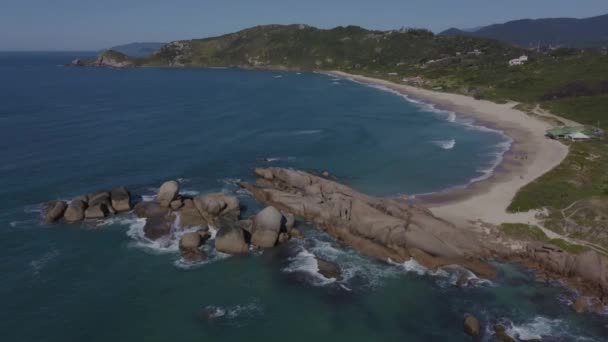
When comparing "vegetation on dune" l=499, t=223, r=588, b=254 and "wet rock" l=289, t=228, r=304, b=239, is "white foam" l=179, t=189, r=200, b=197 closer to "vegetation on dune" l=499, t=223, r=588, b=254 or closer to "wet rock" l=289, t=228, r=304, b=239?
"wet rock" l=289, t=228, r=304, b=239

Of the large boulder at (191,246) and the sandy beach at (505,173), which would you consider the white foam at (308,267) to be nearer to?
the large boulder at (191,246)

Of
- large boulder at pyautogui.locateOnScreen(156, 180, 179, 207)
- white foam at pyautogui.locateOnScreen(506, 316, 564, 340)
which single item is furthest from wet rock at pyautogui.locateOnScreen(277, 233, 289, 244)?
white foam at pyautogui.locateOnScreen(506, 316, 564, 340)

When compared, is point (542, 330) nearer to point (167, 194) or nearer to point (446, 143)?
point (167, 194)

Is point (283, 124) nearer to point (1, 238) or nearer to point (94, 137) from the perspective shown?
point (94, 137)

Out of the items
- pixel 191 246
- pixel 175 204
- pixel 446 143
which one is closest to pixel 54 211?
pixel 175 204

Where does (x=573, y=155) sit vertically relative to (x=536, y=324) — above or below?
above

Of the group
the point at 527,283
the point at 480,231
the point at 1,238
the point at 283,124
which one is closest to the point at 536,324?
the point at 527,283
